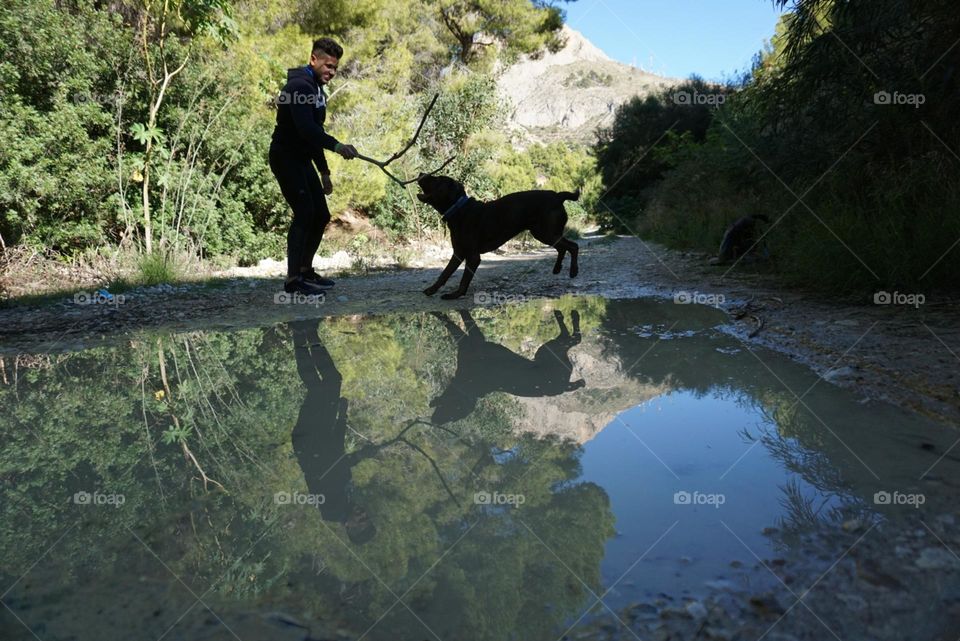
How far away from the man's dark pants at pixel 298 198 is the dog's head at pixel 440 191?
2.91ft

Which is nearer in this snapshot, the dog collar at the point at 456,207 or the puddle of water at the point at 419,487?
the puddle of water at the point at 419,487

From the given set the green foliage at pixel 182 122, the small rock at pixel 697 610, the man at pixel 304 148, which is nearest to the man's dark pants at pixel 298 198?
the man at pixel 304 148

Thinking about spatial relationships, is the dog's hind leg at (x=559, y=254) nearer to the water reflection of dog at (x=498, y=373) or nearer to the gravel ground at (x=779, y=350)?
the gravel ground at (x=779, y=350)

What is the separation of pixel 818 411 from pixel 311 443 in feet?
5.88

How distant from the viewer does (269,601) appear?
1.14 m

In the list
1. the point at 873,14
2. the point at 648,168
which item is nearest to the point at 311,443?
the point at 873,14

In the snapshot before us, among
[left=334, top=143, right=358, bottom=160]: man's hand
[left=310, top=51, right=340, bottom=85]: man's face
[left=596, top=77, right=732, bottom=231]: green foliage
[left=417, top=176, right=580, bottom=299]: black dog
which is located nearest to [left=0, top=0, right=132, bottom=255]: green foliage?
[left=310, top=51, right=340, bottom=85]: man's face

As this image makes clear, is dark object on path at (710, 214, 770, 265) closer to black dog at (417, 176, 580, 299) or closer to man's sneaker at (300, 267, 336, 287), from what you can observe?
black dog at (417, 176, 580, 299)

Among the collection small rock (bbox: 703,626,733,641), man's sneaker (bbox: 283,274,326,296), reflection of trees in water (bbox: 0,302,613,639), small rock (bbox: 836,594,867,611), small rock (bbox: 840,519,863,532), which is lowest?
reflection of trees in water (bbox: 0,302,613,639)

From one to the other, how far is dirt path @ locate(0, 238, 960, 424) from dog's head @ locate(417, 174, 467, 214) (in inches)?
34.6

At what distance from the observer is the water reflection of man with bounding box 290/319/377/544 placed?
1477 millimetres

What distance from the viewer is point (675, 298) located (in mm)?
4785

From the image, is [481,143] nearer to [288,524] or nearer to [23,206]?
[23,206]

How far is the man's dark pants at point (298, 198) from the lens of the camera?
15.2 feet
